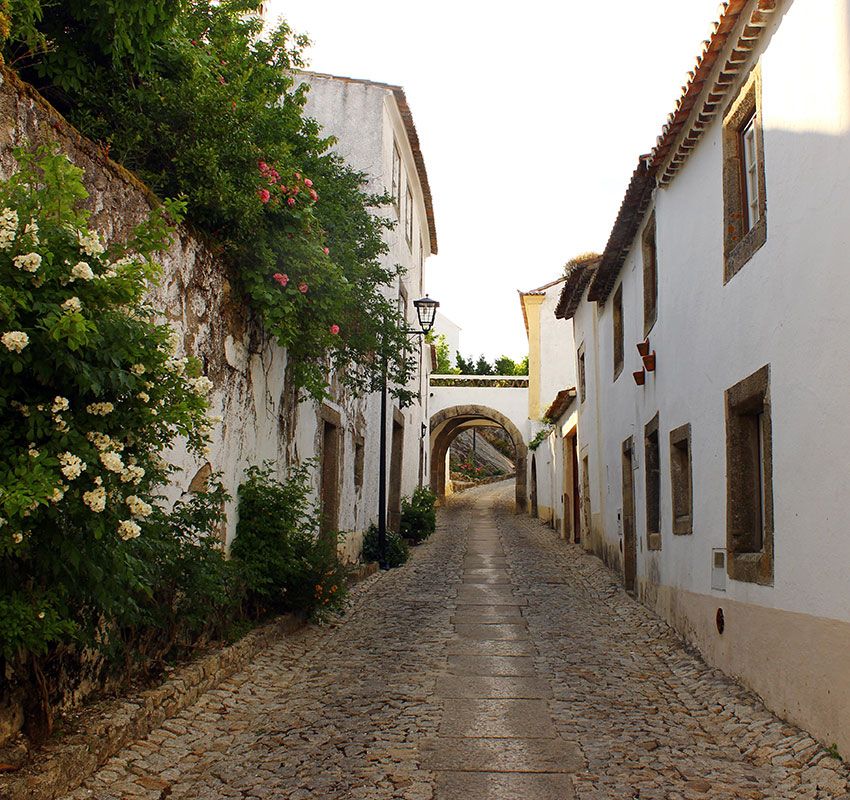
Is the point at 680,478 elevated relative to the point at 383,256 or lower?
lower

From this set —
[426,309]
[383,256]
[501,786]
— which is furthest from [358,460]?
[501,786]

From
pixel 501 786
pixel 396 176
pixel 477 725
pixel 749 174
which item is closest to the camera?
pixel 501 786

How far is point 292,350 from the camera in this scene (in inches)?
340

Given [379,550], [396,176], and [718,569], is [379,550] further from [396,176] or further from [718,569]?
[718,569]

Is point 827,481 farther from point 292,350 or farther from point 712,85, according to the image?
point 292,350

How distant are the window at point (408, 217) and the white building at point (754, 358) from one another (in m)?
7.93

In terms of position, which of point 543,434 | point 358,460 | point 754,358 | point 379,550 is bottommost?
point 379,550

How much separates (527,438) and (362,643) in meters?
25.0

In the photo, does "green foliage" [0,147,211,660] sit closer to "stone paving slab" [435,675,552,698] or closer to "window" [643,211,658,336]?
"stone paving slab" [435,675,552,698]

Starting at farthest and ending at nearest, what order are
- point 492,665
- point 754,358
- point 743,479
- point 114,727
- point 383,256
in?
point 383,256
point 492,665
point 743,479
point 754,358
point 114,727

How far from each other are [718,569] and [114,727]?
4.54 m

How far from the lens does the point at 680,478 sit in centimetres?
877

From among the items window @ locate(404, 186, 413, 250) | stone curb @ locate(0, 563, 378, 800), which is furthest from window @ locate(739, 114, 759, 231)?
window @ locate(404, 186, 413, 250)

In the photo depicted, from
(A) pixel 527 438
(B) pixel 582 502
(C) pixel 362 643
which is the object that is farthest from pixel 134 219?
(A) pixel 527 438
